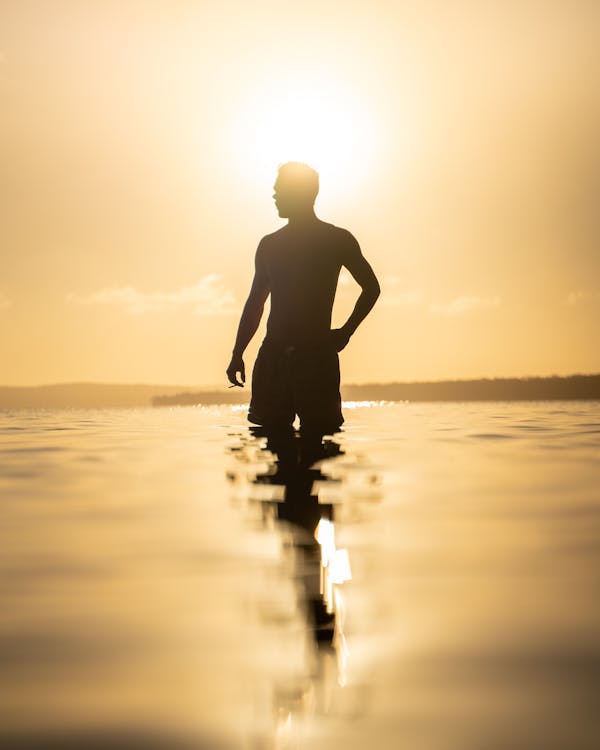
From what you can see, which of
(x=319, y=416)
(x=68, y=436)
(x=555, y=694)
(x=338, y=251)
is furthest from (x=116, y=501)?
(x=68, y=436)

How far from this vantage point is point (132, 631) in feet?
7.60

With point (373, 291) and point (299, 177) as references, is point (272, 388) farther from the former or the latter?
point (299, 177)

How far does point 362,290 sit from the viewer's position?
29.0 feet

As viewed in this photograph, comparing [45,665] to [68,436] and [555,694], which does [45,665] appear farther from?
[68,436]

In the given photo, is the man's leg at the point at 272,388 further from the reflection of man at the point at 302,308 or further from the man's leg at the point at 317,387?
the man's leg at the point at 317,387

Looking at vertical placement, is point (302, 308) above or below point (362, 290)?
below

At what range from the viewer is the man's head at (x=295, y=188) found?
862cm

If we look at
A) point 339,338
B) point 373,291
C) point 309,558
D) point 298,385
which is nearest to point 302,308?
point 339,338

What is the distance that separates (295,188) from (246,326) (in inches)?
56.5

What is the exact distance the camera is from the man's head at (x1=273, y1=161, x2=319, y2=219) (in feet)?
28.3

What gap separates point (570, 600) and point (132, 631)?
1185mm

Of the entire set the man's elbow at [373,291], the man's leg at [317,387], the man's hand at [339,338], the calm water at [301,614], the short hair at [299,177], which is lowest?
the calm water at [301,614]

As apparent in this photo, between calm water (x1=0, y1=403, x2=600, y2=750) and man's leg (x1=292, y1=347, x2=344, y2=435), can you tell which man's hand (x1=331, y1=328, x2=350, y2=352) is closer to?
man's leg (x1=292, y1=347, x2=344, y2=435)

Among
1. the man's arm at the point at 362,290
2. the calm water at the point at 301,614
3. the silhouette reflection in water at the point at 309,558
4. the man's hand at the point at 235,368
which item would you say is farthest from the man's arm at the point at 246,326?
the calm water at the point at 301,614
